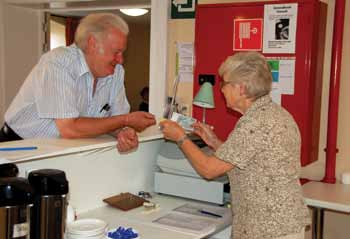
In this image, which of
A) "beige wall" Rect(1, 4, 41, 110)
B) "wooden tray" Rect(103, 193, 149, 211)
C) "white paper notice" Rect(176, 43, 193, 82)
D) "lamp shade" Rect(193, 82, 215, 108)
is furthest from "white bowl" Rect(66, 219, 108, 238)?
"beige wall" Rect(1, 4, 41, 110)

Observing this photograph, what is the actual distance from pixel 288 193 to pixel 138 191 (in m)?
0.91

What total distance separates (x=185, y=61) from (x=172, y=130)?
4.58 feet

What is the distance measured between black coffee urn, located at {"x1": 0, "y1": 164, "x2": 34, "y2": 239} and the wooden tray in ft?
2.60

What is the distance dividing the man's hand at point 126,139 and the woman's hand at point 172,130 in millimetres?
188

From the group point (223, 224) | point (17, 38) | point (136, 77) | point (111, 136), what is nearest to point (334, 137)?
point (223, 224)

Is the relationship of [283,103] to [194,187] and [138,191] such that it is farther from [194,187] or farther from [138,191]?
[138,191]

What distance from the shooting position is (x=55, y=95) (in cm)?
210

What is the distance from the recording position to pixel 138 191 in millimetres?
2486

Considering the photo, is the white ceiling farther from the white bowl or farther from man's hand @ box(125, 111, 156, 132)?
the white bowl

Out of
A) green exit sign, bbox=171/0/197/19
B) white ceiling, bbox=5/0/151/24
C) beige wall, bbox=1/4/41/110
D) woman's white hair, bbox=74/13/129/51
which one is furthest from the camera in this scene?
beige wall, bbox=1/4/41/110

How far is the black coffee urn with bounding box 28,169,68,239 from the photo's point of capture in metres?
1.52

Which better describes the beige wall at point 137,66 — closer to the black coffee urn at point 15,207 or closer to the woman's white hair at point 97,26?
the woman's white hair at point 97,26

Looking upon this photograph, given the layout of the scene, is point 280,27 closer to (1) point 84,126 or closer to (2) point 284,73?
(2) point 284,73

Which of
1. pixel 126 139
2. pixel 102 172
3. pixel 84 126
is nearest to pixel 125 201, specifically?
pixel 102 172
